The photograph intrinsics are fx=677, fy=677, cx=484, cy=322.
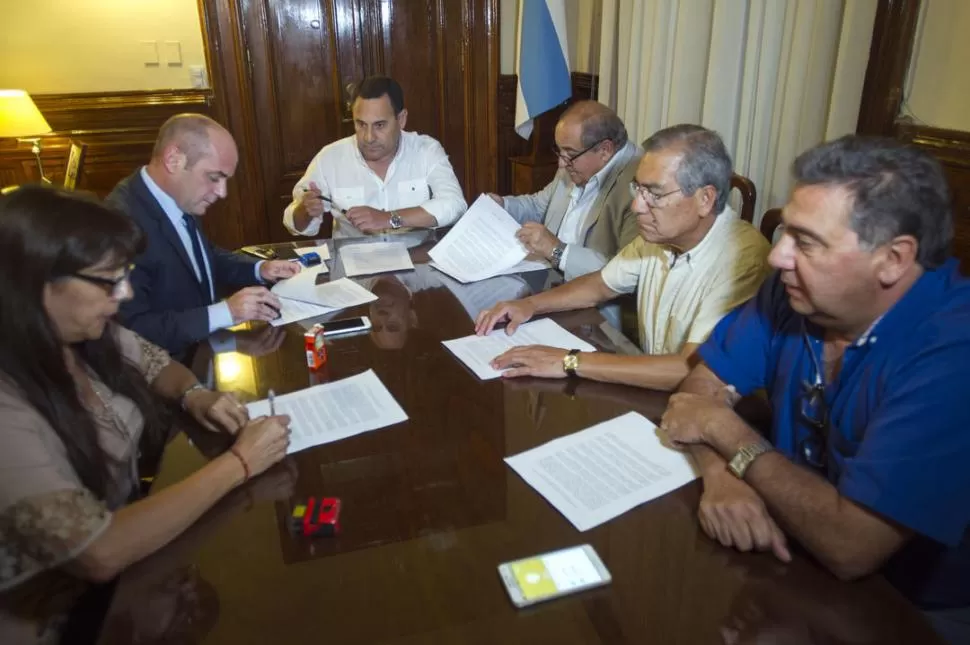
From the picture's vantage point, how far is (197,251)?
76.0 inches

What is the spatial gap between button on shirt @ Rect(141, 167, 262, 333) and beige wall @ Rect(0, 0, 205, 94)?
2.29 m

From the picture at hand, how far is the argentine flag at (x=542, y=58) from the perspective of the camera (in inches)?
138

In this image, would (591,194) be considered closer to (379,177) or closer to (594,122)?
(594,122)

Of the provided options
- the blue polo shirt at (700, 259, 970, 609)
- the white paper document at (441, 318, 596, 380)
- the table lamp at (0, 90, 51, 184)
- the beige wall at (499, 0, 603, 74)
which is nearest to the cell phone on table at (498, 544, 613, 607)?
the blue polo shirt at (700, 259, 970, 609)

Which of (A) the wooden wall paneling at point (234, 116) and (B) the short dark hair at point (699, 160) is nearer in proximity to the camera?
(B) the short dark hair at point (699, 160)

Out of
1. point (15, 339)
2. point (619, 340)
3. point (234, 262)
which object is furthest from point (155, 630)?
point (234, 262)

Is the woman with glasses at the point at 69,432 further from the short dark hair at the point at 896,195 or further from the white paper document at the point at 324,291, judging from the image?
the short dark hair at the point at 896,195

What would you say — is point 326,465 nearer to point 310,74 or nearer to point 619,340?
point 619,340

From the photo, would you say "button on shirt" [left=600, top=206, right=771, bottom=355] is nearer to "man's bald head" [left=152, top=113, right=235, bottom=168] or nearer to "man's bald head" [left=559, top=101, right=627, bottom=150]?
"man's bald head" [left=559, top=101, right=627, bottom=150]

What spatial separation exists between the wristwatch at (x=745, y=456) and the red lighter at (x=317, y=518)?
61cm

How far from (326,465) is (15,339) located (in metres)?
0.49

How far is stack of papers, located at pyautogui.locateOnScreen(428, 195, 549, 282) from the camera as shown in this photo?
84.4 inches

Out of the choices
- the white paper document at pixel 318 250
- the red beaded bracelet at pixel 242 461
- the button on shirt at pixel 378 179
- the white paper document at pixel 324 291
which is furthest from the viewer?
the button on shirt at pixel 378 179

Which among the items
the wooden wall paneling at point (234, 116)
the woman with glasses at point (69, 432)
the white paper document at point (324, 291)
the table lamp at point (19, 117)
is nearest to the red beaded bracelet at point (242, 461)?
the woman with glasses at point (69, 432)
